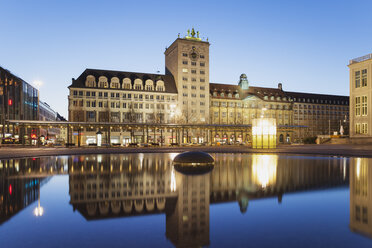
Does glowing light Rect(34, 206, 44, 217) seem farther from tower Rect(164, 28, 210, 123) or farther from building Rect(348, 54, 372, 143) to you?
tower Rect(164, 28, 210, 123)

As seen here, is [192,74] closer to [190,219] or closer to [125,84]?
[125,84]

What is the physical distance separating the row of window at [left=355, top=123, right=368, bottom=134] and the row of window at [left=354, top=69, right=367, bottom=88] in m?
7.15

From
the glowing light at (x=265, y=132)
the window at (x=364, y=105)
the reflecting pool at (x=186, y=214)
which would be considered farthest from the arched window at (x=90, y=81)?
the reflecting pool at (x=186, y=214)

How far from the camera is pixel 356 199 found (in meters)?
8.57

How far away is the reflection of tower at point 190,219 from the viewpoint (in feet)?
17.0

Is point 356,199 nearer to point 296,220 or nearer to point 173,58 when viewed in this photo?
point 296,220

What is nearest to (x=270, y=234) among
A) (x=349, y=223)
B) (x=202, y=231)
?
(x=202, y=231)

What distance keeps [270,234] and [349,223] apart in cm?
189

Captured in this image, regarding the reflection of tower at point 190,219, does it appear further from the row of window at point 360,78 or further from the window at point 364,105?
the row of window at point 360,78

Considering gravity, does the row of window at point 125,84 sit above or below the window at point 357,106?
above

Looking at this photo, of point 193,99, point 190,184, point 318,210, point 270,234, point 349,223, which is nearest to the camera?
point 270,234

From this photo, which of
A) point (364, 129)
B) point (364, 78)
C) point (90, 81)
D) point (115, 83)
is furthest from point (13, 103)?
point (364, 129)

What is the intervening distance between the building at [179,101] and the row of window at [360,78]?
51.1 feet

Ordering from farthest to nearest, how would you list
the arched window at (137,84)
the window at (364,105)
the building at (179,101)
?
the arched window at (137,84) → the building at (179,101) → the window at (364,105)
